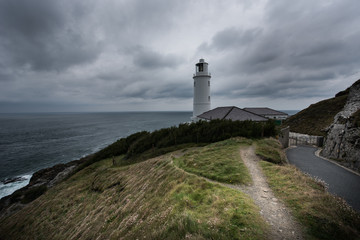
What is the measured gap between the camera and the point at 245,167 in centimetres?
828

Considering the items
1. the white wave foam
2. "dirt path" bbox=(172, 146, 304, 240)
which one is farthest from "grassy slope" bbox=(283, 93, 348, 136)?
the white wave foam

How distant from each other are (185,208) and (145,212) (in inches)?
85.1

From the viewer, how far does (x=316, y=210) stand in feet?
14.8

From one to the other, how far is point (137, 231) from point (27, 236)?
32.9ft

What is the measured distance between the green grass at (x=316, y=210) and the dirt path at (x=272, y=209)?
242 millimetres

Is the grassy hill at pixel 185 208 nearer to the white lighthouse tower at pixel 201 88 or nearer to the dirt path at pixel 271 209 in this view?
the dirt path at pixel 271 209

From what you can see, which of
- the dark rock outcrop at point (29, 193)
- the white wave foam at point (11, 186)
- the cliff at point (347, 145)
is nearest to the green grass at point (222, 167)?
the cliff at point (347, 145)

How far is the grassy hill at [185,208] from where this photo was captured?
4008mm

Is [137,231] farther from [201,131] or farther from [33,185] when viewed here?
[33,185]

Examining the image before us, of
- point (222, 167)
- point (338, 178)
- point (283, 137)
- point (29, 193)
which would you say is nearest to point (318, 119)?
point (283, 137)

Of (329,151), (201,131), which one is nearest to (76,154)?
(201,131)

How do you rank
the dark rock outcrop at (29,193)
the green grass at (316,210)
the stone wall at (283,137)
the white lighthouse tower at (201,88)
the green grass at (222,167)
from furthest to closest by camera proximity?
1. the white lighthouse tower at (201,88)
2. the stone wall at (283,137)
3. the dark rock outcrop at (29,193)
4. the green grass at (222,167)
5. the green grass at (316,210)

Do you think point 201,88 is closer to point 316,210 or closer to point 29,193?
point 316,210

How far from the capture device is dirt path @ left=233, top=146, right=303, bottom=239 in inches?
153
